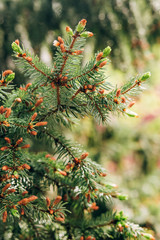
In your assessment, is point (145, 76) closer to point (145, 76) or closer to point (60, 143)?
point (145, 76)

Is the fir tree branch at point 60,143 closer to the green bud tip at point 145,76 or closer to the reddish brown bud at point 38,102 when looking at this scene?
the reddish brown bud at point 38,102

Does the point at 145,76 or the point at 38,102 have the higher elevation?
the point at 145,76

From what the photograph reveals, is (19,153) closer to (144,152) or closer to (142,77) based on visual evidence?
(142,77)

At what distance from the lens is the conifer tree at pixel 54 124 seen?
0.36 m

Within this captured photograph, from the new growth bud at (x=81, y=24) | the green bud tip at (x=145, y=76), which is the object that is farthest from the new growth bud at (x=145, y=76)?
the new growth bud at (x=81, y=24)

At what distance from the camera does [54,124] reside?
47 cm

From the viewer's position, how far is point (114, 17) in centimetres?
107

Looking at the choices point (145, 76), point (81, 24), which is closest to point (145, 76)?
point (145, 76)

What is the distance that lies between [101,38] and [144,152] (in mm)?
1027

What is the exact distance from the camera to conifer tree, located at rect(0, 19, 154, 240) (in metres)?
0.36

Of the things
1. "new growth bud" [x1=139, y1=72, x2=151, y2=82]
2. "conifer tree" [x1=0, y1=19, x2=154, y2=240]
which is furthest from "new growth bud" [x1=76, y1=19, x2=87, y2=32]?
"new growth bud" [x1=139, y1=72, x2=151, y2=82]

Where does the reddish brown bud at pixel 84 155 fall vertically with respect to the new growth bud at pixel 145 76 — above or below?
below


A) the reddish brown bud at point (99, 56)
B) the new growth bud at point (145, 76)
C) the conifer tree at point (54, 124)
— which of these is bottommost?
the conifer tree at point (54, 124)

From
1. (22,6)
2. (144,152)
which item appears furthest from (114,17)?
(144,152)
